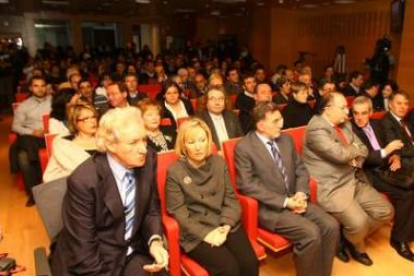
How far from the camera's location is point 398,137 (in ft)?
10.9

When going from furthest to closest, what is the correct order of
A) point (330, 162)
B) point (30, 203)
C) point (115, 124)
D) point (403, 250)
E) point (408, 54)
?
point (408, 54), point (30, 203), point (403, 250), point (330, 162), point (115, 124)

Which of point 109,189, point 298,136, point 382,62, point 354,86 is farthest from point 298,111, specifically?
point 382,62

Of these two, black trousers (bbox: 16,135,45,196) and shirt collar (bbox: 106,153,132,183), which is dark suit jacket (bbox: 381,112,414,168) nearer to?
shirt collar (bbox: 106,153,132,183)

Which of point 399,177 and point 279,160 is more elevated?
point 279,160

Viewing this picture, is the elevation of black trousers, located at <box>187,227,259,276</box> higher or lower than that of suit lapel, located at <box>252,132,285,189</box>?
lower

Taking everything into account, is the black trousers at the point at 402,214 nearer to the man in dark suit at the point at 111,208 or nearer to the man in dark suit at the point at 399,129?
the man in dark suit at the point at 399,129

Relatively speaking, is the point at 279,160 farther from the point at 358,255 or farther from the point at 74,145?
the point at 74,145

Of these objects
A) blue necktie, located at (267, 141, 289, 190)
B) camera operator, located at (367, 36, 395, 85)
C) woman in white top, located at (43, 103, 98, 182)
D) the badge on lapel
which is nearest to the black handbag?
blue necktie, located at (267, 141, 289, 190)

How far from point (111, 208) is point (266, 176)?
1221mm

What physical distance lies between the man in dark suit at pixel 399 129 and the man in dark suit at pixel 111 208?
235 cm

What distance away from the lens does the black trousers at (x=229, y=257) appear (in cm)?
213

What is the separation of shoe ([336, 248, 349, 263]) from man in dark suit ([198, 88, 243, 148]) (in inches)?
56.4

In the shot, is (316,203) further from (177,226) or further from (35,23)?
(35,23)

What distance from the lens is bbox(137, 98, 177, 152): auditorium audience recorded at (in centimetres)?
323
